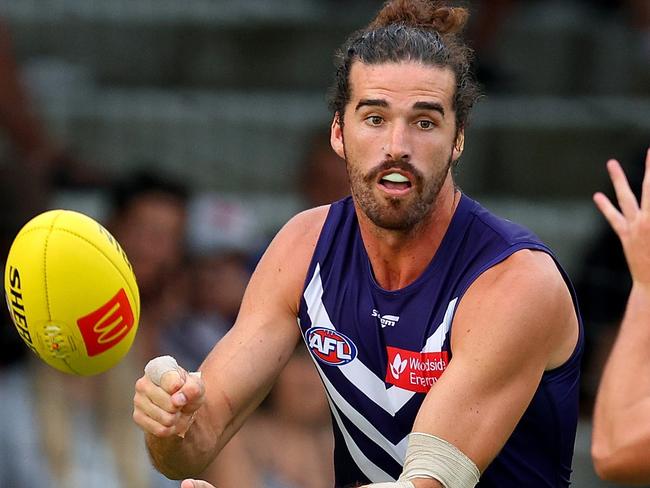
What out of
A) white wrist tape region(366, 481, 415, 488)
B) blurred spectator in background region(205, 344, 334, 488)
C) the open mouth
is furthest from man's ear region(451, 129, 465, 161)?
blurred spectator in background region(205, 344, 334, 488)

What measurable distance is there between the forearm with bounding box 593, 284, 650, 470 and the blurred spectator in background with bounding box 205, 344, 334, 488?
10.0 ft

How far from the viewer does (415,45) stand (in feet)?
14.6

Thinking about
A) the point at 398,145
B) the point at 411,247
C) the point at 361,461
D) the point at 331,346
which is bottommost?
the point at 361,461

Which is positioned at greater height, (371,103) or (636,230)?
(371,103)

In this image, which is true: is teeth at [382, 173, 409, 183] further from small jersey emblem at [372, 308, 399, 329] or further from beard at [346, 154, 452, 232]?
small jersey emblem at [372, 308, 399, 329]

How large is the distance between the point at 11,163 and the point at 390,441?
15.8 ft

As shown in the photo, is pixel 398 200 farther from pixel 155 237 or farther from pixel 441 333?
pixel 155 237

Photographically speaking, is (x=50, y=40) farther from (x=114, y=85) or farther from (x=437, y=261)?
(x=437, y=261)

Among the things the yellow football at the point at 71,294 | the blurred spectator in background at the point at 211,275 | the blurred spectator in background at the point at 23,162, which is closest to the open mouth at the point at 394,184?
the yellow football at the point at 71,294

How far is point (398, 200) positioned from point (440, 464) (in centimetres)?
83

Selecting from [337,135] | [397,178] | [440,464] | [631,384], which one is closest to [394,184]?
[397,178]

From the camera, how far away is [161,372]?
164 inches

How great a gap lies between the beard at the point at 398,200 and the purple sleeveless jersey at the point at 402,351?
162 millimetres

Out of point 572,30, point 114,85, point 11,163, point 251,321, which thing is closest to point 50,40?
point 114,85
